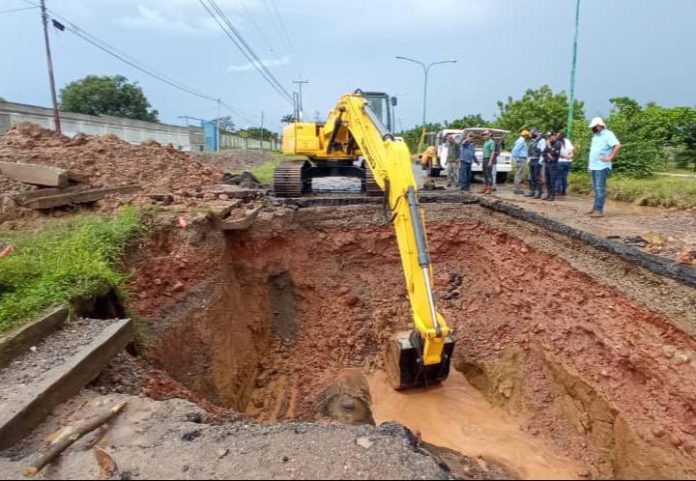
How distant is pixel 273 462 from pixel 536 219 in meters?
6.78

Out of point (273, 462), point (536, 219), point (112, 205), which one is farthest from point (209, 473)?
point (536, 219)

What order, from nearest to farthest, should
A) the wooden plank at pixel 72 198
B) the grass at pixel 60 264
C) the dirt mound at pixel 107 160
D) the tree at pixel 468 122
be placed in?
the grass at pixel 60 264 → the wooden plank at pixel 72 198 → the dirt mound at pixel 107 160 → the tree at pixel 468 122

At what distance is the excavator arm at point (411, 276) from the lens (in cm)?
475

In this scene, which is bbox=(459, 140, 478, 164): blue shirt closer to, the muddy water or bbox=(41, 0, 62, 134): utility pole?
the muddy water

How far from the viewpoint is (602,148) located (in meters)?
7.81

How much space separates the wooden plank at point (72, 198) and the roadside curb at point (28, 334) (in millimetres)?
4054

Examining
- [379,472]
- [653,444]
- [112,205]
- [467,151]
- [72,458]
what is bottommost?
[653,444]

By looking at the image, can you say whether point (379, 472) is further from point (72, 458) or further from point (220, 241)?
point (220, 241)

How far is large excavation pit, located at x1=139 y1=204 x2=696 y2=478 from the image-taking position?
475 cm

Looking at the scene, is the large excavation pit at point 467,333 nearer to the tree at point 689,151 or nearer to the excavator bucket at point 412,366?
the excavator bucket at point 412,366

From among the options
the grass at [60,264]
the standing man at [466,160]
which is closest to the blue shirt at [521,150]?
the standing man at [466,160]

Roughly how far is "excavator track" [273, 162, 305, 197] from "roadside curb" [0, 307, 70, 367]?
6.17 m

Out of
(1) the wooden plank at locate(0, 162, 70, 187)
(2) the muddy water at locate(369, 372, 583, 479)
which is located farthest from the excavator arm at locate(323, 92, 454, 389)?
(1) the wooden plank at locate(0, 162, 70, 187)

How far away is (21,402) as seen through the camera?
2979mm
